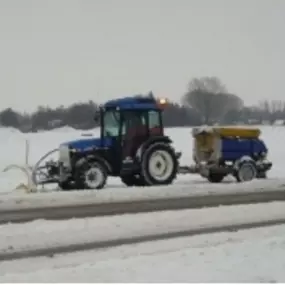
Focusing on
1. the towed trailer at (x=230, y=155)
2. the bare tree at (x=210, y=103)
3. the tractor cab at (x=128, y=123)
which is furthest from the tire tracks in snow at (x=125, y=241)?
the bare tree at (x=210, y=103)

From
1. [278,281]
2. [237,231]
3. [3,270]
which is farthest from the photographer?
[237,231]

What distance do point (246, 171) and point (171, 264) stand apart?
11803mm

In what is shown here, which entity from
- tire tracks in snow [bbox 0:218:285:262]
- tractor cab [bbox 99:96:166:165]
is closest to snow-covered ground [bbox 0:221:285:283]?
tire tracks in snow [bbox 0:218:285:262]

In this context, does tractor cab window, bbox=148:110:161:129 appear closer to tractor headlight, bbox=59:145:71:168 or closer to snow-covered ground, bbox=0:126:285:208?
snow-covered ground, bbox=0:126:285:208

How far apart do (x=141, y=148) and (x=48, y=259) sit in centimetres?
849

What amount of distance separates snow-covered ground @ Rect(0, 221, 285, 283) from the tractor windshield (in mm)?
7361

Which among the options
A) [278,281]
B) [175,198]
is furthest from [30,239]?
[175,198]

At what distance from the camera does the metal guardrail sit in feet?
35.4

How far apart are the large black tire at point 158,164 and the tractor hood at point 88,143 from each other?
101 centimetres

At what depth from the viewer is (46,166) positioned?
15977 mm

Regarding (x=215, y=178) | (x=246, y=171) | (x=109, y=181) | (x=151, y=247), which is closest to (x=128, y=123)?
(x=109, y=181)

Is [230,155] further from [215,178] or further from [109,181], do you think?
[109,181]

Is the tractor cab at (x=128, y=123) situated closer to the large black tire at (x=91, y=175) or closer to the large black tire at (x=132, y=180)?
the large black tire at (x=91, y=175)

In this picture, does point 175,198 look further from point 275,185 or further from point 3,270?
point 3,270
